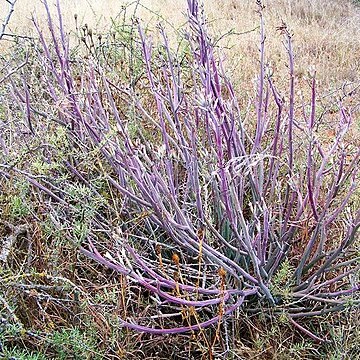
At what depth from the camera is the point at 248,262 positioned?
1797mm

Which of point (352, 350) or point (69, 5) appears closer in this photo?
point (352, 350)

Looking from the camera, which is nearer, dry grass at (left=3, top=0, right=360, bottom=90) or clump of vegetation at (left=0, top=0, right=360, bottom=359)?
clump of vegetation at (left=0, top=0, right=360, bottom=359)

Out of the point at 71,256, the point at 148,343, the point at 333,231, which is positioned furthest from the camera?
the point at 333,231

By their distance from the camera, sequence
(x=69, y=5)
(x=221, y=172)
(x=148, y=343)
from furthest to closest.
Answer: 1. (x=69, y=5)
2. (x=148, y=343)
3. (x=221, y=172)

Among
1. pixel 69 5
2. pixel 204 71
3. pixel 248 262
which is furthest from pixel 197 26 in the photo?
pixel 69 5

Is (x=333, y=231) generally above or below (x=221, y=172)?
below

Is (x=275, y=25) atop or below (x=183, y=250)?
atop

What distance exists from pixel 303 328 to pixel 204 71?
904mm

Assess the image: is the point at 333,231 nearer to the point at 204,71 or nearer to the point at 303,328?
the point at 303,328

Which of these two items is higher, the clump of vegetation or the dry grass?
the dry grass

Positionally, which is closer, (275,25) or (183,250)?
(183,250)

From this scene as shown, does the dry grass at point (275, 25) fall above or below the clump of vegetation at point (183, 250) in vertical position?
above

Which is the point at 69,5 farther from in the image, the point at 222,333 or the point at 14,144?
the point at 222,333

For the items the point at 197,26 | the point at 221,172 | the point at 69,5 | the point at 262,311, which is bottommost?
the point at 262,311
